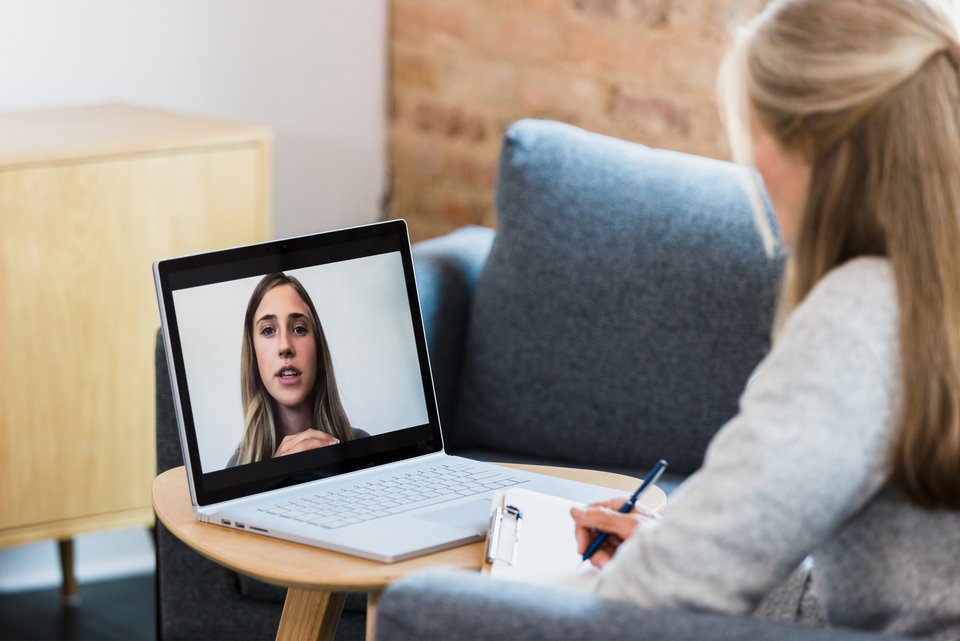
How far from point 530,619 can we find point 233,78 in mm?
2130

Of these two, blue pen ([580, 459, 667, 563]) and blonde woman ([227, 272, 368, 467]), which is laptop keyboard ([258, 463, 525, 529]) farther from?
blue pen ([580, 459, 667, 563])

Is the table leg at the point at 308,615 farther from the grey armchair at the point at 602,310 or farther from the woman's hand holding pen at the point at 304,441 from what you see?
the grey armchair at the point at 602,310

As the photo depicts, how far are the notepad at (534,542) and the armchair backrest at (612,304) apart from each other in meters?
0.75

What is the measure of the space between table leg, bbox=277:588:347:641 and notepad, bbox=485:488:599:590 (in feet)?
0.65

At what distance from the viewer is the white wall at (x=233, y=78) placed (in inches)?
107

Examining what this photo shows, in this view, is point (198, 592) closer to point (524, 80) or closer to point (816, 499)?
point (816, 499)

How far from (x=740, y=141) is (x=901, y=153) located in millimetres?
160

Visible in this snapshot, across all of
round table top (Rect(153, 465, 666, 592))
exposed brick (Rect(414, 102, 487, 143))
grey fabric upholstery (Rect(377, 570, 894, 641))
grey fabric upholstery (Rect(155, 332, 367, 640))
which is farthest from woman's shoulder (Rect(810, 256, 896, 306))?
exposed brick (Rect(414, 102, 487, 143))

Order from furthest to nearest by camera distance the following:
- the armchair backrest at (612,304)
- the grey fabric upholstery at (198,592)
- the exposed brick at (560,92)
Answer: the exposed brick at (560,92) < the armchair backrest at (612,304) < the grey fabric upholstery at (198,592)

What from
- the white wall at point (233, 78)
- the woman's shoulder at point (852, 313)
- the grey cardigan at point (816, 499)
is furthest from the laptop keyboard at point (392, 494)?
the white wall at point (233, 78)

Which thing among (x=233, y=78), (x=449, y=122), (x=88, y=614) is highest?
(x=233, y=78)

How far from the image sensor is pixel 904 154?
3.49 feet

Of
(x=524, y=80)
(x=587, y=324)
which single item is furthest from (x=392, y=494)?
(x=524, y=80)

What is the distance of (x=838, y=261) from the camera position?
1.11m
